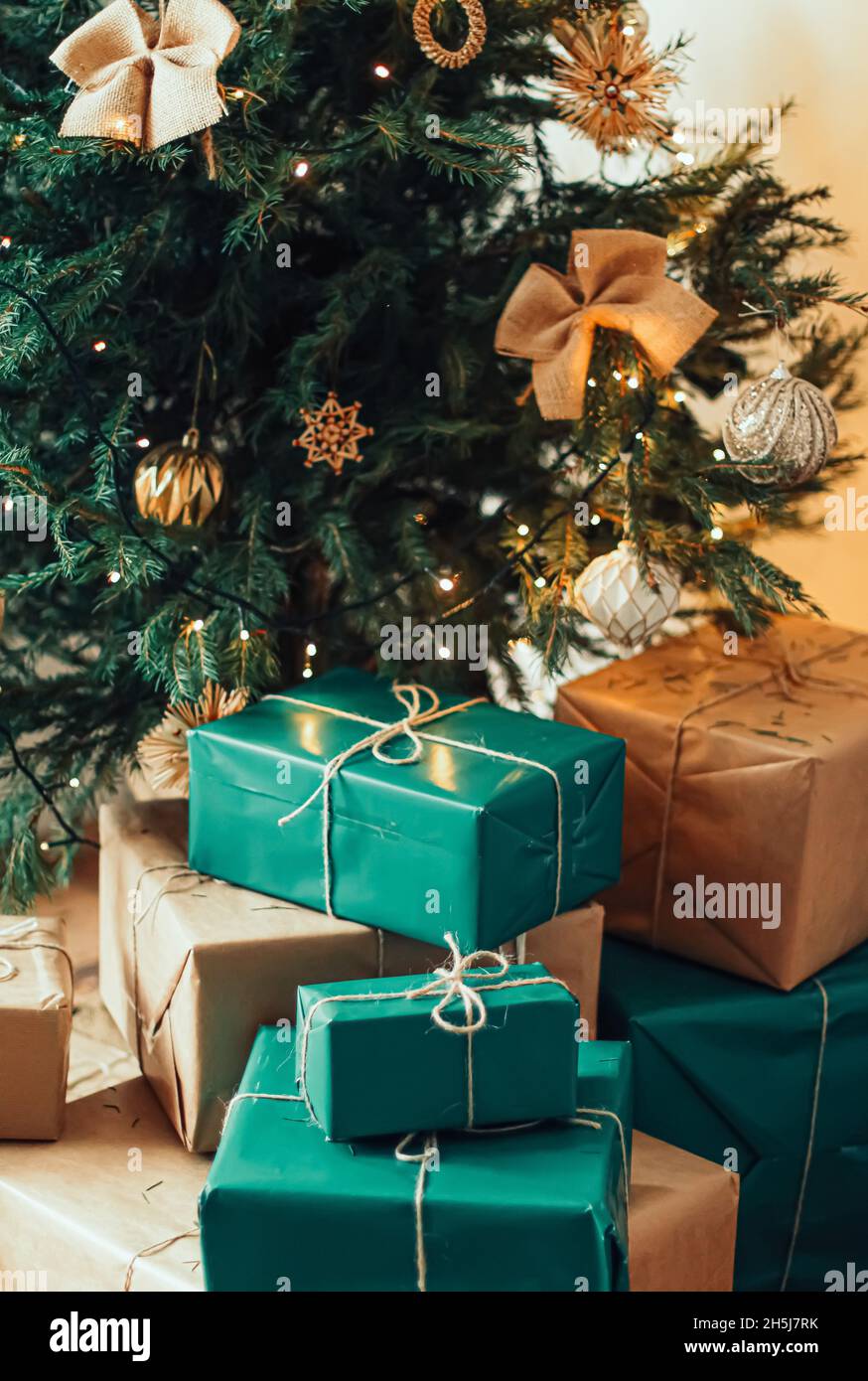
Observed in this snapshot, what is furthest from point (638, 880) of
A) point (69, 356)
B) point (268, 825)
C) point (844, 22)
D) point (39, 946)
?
point (844, 22)

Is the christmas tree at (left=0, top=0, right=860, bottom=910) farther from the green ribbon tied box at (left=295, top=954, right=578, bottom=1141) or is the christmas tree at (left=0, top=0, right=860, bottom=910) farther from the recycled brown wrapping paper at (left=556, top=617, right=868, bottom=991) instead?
the green ribbon tied box at (left=295, top=954, right=578, bottom=1141)

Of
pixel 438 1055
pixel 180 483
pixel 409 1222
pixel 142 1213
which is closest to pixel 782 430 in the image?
pixel 180 483

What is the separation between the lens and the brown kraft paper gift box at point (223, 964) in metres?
1.17

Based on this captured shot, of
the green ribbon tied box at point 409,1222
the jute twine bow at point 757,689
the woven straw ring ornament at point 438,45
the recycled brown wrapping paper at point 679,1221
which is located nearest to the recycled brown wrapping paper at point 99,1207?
the green ribbon tied box at point 409,1222

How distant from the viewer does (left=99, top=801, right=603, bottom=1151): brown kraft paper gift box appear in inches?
46.1

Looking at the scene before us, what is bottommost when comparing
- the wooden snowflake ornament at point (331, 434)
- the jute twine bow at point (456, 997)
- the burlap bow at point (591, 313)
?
the jute twine bow at point (456, 997)

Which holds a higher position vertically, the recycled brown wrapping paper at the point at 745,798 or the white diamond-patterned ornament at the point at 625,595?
the white diamond-patterned ornament at the point at 625,595

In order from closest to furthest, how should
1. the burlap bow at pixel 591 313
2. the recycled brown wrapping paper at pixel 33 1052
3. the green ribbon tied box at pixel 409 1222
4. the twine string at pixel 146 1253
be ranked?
the green ribbon tied box at pixel 409 1222 → the twine string at pixel 146 1253 → the recycled brown wrapping paper at pixel 33 1052 → the burlap bow at pixel 591 313

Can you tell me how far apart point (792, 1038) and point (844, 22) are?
3.90ft

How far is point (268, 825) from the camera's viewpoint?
1236 millimetres

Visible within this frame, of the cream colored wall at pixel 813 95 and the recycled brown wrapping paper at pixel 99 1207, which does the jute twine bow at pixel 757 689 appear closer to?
the cream colored wall at pixel 813 95

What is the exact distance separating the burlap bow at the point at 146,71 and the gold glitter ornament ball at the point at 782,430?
563mm

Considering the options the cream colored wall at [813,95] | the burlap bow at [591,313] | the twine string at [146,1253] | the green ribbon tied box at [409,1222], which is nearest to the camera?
the green ribbon tied box at [409,1222]
